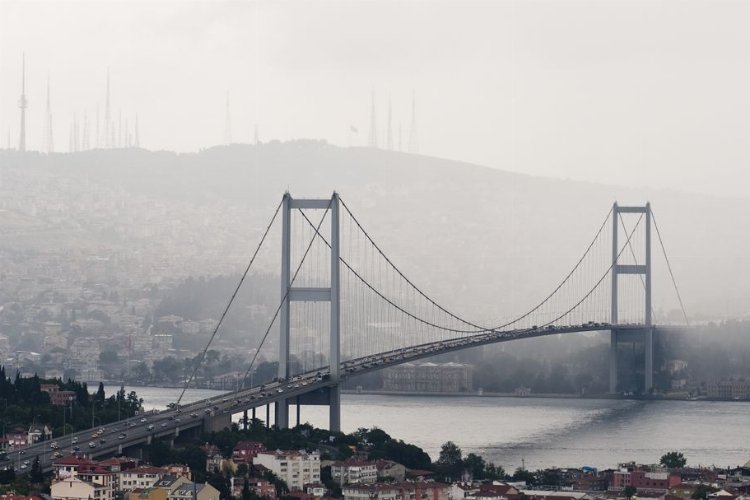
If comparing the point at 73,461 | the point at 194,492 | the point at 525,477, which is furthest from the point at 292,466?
the point at 194,492

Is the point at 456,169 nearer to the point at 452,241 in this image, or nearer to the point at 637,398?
the point at 452,241

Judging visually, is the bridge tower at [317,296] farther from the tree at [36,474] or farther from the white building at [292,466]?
the tree at [36,474]

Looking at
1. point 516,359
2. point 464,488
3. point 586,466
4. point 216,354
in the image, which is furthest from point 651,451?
point 216,354

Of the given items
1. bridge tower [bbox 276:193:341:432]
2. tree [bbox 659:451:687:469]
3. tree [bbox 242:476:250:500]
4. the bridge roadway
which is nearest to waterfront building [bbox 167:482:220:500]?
tree [bbox 242:476:250:500]

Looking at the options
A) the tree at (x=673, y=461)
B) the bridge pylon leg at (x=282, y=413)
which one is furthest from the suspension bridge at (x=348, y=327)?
the tree at (x=673, y=461)

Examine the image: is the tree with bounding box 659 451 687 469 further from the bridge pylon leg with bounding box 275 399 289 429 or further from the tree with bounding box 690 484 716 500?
the bridge pylon leg with bounding box 275 399 289 429

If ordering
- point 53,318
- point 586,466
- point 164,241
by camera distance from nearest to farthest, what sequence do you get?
point 586,466 → point 53,318 → point 164,241
